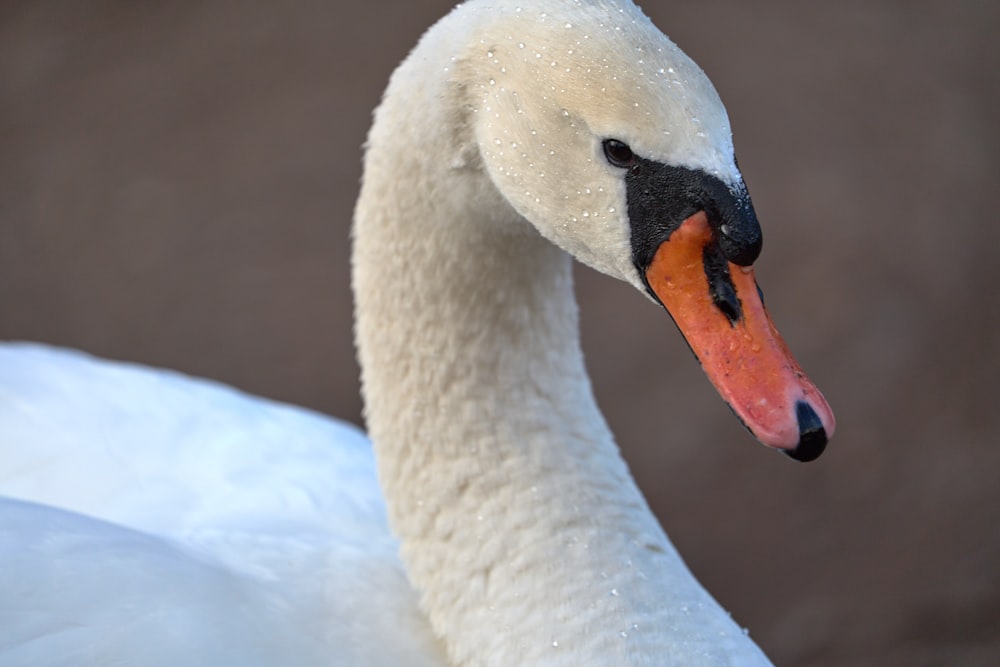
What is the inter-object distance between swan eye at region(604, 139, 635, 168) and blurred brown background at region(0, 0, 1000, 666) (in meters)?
2.74

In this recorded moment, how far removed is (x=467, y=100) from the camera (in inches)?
70.5

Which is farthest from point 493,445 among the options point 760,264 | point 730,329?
point 760,264

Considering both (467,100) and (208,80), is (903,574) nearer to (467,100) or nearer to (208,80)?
(467,100)

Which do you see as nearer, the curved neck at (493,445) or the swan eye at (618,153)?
the swan eye at (618,153)

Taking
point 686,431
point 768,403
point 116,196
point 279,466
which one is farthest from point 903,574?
point 116,196

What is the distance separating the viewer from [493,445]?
2.06 metres

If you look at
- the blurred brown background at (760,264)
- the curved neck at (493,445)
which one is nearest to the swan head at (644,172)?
the curved neck at (493,445)

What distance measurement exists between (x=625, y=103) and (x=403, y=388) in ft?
2.38

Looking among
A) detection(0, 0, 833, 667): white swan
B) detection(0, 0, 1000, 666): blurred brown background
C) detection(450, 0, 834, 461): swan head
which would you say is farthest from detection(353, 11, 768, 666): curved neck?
detection(0, 0, 1000, 666): blurred brown background

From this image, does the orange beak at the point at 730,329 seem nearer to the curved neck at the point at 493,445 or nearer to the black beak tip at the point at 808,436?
the black beak tip at the point at 808,436

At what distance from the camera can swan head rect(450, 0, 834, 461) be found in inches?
61.8

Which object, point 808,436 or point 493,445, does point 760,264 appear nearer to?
point 493,445

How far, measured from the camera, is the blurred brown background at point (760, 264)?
168 inches

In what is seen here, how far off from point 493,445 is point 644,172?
635mm
